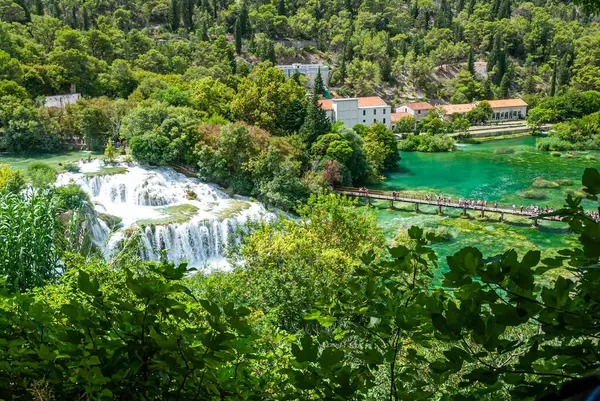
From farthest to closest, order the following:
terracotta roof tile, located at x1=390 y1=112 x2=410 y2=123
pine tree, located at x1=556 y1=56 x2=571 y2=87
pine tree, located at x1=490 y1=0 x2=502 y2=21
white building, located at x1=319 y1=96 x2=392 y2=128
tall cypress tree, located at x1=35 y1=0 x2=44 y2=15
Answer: pine tree, located at x1=490 y1=0 x2=502 y2=21 → pine tree, located at x1=556 y1=56 x2=571 y2=87 → tall cypress tree, located at x1=35 y1=0 x2=44 y2=15 → terracotta roof tile, located at x1=390 y1=112 x2=410 y2=123 → white building, located at x1=319 y1=96 x2=392 y2=128

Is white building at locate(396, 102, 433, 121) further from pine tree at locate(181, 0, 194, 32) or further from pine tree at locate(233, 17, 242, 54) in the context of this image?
pine tree at locate(181, 0, 194, 32)

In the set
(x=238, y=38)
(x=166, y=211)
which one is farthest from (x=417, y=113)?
(x=166, y=211)

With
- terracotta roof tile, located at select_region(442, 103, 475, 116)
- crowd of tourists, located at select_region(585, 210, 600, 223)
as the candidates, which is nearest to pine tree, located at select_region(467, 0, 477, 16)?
terracotta roof tile, located at select_region(442, 103, 475, 116)

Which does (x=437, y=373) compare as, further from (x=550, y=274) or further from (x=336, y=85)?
(x=336, y=85)

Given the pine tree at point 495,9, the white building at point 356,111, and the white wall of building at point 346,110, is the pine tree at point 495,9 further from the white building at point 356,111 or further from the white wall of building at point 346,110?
the white wall of building at point 346,110

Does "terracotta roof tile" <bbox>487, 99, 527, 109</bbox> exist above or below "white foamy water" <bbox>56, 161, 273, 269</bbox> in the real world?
above
